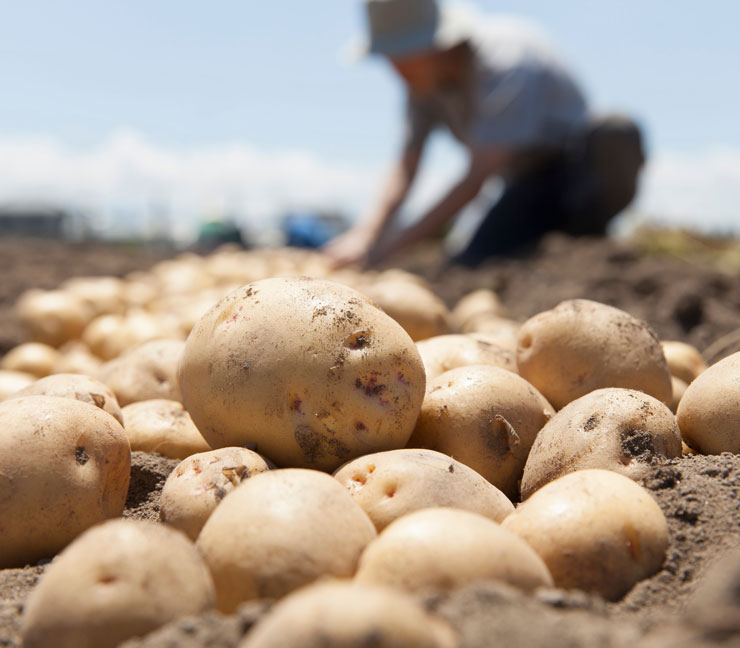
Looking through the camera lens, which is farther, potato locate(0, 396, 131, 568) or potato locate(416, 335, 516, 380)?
potato locate(416, 335, 516, 380)

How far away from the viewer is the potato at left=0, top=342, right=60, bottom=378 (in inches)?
193

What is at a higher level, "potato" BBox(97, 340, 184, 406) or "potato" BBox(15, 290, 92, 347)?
"potato" BBox(97, 340, 184, 406)

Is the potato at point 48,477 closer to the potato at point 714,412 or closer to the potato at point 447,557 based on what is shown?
the potato at point 447,557

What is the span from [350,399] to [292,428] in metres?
0.18

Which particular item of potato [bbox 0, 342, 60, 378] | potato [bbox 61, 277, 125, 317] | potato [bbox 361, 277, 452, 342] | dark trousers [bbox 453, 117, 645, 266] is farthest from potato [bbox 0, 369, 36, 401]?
dark trousers [bbox 453, 117, 645, 266]

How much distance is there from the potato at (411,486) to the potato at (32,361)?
3458 mm

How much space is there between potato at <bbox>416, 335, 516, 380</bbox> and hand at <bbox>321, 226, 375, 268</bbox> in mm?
5721

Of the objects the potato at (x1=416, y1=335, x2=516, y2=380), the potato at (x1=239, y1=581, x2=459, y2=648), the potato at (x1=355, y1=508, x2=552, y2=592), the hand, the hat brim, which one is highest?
the hat brim

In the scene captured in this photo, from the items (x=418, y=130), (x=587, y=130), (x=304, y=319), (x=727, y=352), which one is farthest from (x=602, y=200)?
(x=304, y=319)

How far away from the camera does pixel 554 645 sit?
1.17 metres

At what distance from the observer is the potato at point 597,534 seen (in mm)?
1733

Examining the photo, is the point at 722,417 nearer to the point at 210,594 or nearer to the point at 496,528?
the point at 496,528

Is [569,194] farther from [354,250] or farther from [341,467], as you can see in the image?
[341,467]

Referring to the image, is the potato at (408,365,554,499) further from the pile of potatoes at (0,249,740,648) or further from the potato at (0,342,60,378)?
the potato at (0,342,60,378)
